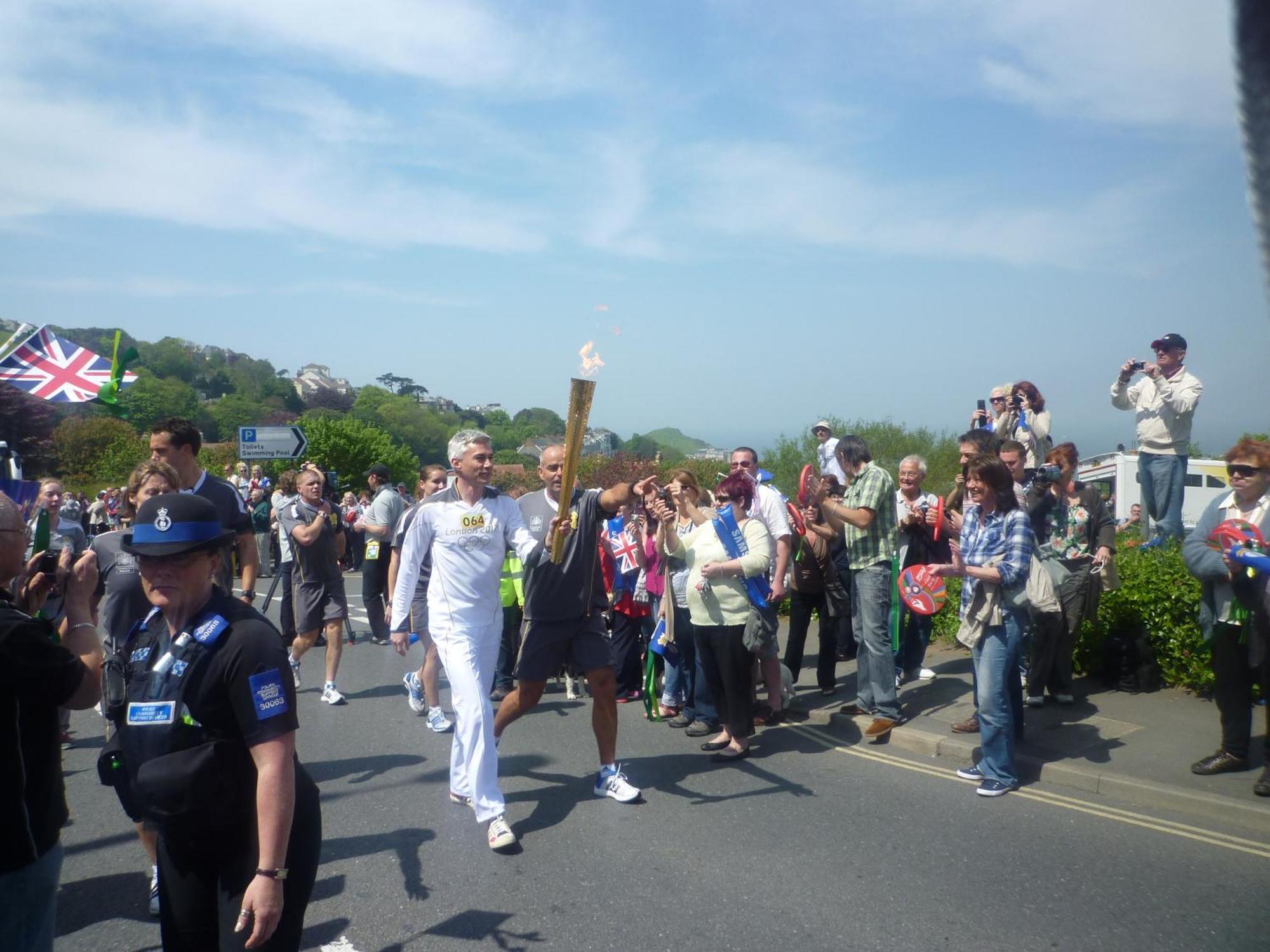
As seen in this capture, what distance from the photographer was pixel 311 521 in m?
9.26

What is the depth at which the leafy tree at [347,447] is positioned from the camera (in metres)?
43.7

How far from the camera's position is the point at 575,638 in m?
5.92

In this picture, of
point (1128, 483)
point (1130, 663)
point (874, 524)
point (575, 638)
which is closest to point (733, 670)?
point (575, 638)

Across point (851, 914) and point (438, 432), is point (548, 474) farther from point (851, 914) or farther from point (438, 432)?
point (438, 432)

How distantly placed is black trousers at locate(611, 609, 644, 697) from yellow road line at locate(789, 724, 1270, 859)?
2294 mm

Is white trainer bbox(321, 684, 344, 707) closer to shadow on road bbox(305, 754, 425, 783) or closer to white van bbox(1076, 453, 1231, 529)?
shadow on road bbox(305, 754, 425, 783)

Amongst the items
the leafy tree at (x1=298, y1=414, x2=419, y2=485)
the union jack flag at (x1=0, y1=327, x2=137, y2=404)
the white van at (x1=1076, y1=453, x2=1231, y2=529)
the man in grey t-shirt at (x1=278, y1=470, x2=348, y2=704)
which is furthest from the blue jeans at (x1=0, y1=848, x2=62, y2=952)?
the leafy tree at (x1=298, y1=414, x2=419, y2=485)

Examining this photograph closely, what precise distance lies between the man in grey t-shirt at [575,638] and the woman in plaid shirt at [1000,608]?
2.14m

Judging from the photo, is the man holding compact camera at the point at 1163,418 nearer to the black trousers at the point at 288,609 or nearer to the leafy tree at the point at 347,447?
the black trousers at the point at 288,609

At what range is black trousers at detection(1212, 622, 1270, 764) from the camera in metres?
5.73

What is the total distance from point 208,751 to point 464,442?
3.38 metres

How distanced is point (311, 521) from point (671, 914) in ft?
19.9

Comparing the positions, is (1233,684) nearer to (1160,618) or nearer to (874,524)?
(1160,618)

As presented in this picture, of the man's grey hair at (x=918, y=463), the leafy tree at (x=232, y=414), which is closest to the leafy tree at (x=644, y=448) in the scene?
the man's grey hair at (x=918, y=463)
